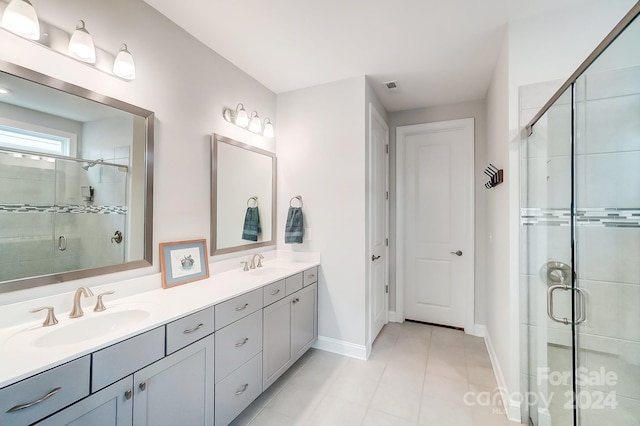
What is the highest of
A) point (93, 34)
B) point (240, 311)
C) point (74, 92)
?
point (93, 34)

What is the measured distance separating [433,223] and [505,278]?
4.63ft

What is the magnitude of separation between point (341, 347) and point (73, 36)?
9.39ft

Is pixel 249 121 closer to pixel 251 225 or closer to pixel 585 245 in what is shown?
pixel 251 225

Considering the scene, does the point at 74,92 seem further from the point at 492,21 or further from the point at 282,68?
the point at 492,21

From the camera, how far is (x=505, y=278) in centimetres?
193

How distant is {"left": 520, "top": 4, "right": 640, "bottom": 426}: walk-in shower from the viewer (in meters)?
1.20

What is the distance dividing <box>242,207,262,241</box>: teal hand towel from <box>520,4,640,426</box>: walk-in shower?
6.93ft

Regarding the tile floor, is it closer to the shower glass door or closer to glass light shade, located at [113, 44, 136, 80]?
the shower glass door

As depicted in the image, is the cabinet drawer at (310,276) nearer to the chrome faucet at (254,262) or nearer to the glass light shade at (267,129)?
the chrome faucet at (254,262)

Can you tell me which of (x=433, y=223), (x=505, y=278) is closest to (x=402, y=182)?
(x=433, y=223)

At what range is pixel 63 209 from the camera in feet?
4.38

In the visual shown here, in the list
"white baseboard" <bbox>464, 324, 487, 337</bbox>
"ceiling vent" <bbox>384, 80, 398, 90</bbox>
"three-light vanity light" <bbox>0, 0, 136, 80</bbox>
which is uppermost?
"ceiling vent" <bbox>384, 80, 398, 90</bbox>

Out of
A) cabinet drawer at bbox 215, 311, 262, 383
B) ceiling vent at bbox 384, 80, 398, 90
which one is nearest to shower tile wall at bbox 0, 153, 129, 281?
cabinet drawer at bbox 215, 311, 262, 383

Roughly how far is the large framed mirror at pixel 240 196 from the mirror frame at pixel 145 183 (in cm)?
49
